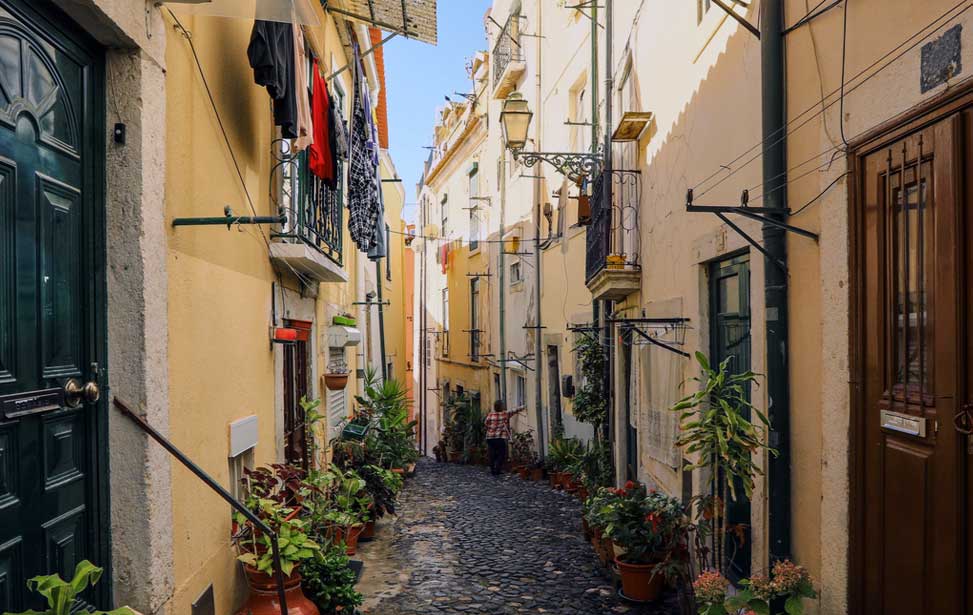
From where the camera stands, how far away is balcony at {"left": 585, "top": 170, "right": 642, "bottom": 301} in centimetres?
848

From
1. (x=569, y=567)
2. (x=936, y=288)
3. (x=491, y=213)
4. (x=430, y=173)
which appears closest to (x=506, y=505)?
(x=569, y=567)

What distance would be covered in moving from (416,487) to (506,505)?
248cm

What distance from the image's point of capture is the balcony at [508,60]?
633 inches

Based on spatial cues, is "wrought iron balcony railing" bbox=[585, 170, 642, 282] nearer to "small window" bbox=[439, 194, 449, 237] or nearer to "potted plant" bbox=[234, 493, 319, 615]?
"potted plant" bbox=[234, 493, 319, 615]

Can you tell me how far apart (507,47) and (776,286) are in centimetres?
1362

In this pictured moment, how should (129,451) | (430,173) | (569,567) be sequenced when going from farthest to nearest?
(430,173), (569,567), (129,451)

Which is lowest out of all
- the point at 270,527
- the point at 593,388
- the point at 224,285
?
the point at 270,527

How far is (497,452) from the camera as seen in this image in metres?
14.5

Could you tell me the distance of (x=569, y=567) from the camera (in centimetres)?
719

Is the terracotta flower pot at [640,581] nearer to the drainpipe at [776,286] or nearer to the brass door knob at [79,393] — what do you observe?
the drainpipe at [776,286]

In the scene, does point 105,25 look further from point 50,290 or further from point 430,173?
point 430,173

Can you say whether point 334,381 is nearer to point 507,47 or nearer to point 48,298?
point 48,298

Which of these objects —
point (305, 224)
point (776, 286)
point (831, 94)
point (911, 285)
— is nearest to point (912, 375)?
point (911, 285)

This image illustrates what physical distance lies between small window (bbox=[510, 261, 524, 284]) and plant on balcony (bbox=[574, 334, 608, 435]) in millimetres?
5965
